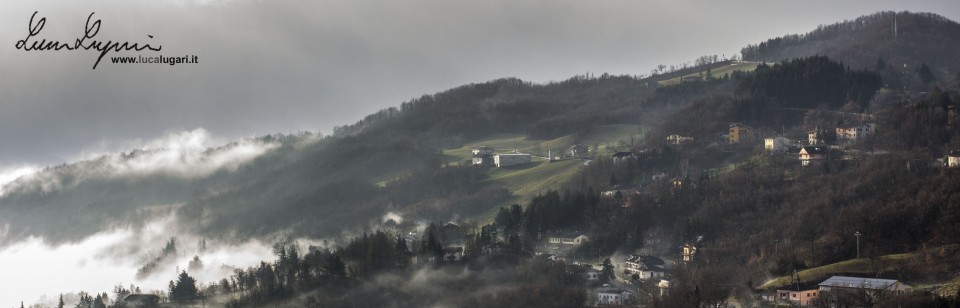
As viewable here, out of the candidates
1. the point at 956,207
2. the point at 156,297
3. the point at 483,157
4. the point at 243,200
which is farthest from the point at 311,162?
the point at 956,207

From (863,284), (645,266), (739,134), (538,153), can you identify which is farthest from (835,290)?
(538,153)

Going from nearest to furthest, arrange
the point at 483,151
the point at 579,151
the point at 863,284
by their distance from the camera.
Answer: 1. the point at 863,284
2. the point at 579,151
3. the point at 483,151

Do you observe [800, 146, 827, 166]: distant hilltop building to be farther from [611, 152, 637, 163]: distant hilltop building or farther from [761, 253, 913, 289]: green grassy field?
[761, 253, 913, 289]: green grassy field

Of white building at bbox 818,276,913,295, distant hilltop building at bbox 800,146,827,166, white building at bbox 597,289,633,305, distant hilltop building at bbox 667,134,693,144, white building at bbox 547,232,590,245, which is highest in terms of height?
distant hilltop building at bbox 667,134,693,144

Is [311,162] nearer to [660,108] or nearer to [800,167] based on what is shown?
[660,108]

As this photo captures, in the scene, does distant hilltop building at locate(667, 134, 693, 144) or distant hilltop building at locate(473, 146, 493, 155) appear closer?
distant hilltop building at locate(667, 134, 693, 144)

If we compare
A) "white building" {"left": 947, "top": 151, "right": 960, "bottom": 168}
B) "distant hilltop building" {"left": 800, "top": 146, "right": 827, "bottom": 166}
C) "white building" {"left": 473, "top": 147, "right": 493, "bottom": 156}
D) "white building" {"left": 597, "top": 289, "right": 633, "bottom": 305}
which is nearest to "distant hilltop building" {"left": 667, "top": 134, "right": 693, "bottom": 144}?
"distant hilltop building" {"left": 800, "top": 146, "right": 827, "bottom": 166}

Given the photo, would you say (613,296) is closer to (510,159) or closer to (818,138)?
(818,138)
